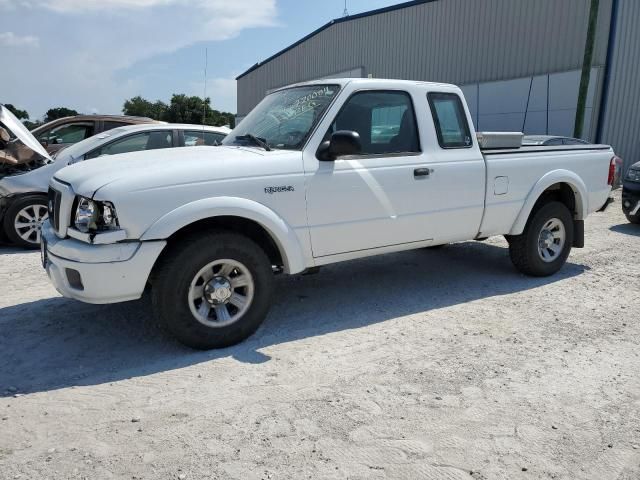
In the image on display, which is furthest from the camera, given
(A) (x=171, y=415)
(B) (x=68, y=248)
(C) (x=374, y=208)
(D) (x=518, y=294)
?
(D) (x=518, y=294)

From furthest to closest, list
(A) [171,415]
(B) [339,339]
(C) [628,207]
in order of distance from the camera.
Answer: (C) [628,207], (B) [339,339], (A) [171,415]

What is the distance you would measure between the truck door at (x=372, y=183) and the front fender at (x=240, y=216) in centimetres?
21

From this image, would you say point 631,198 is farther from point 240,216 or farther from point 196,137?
point 240,216

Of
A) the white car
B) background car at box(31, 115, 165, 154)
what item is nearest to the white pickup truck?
the white car

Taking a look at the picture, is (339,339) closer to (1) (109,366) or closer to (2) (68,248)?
(1) (109,366)

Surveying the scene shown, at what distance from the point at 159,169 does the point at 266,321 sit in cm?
159

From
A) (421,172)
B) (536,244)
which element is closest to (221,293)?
(421,172)

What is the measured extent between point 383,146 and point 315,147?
0.72 metres

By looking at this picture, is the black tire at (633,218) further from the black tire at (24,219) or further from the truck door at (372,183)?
the black tire at (24,219)

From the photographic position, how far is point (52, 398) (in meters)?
3.20

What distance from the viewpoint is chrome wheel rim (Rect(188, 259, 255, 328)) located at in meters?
3.77

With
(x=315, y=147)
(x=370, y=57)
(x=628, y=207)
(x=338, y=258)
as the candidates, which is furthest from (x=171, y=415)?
(x=370, y=57)

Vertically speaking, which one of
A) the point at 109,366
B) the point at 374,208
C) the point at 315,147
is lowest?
the point at 109,366

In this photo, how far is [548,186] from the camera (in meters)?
5.62
